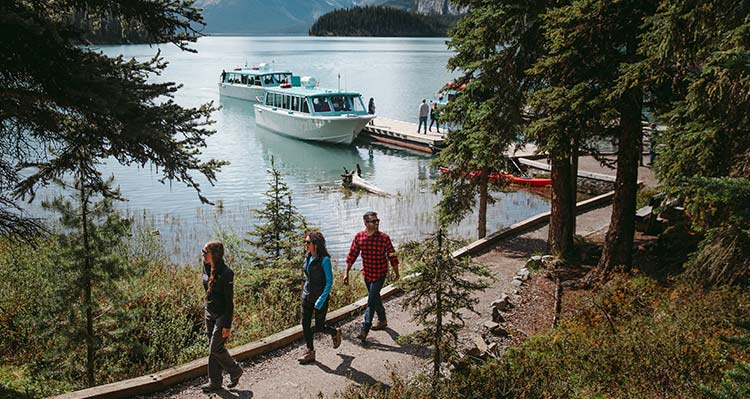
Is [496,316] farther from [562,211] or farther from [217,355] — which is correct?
[217,355]

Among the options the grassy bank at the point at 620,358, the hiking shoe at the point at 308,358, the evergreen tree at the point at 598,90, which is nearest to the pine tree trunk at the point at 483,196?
the evergreen tree at the point at 598,90

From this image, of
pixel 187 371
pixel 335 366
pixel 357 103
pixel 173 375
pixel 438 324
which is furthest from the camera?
pixel 357 103

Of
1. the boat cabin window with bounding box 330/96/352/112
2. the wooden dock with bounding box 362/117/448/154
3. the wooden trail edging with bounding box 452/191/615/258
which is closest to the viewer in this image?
the wooden trail edging with bounding box 452/191/615/258

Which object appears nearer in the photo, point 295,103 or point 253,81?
point 295,103

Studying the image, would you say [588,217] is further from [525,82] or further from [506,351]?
[506,351]

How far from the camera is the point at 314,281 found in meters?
7.13

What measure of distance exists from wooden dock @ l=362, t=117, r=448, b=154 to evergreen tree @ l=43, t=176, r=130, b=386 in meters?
22.8

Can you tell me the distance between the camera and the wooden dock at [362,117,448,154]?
31.5 meters

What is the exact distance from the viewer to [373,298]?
25.8 ft

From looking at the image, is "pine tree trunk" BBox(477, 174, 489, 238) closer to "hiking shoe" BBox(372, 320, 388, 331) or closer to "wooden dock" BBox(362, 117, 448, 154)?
"hiking shoe" BBox(372, 320, 388, 331)

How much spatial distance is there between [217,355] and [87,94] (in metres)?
2.95

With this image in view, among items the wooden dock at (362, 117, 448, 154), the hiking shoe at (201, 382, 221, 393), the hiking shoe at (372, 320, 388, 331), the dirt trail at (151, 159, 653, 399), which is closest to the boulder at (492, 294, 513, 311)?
the dirt trail at (151, 159, 653, 399)

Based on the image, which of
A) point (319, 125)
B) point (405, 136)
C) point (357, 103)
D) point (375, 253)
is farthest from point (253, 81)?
point (375, 253)

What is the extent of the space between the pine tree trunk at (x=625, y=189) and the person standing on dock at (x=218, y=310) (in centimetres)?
629
